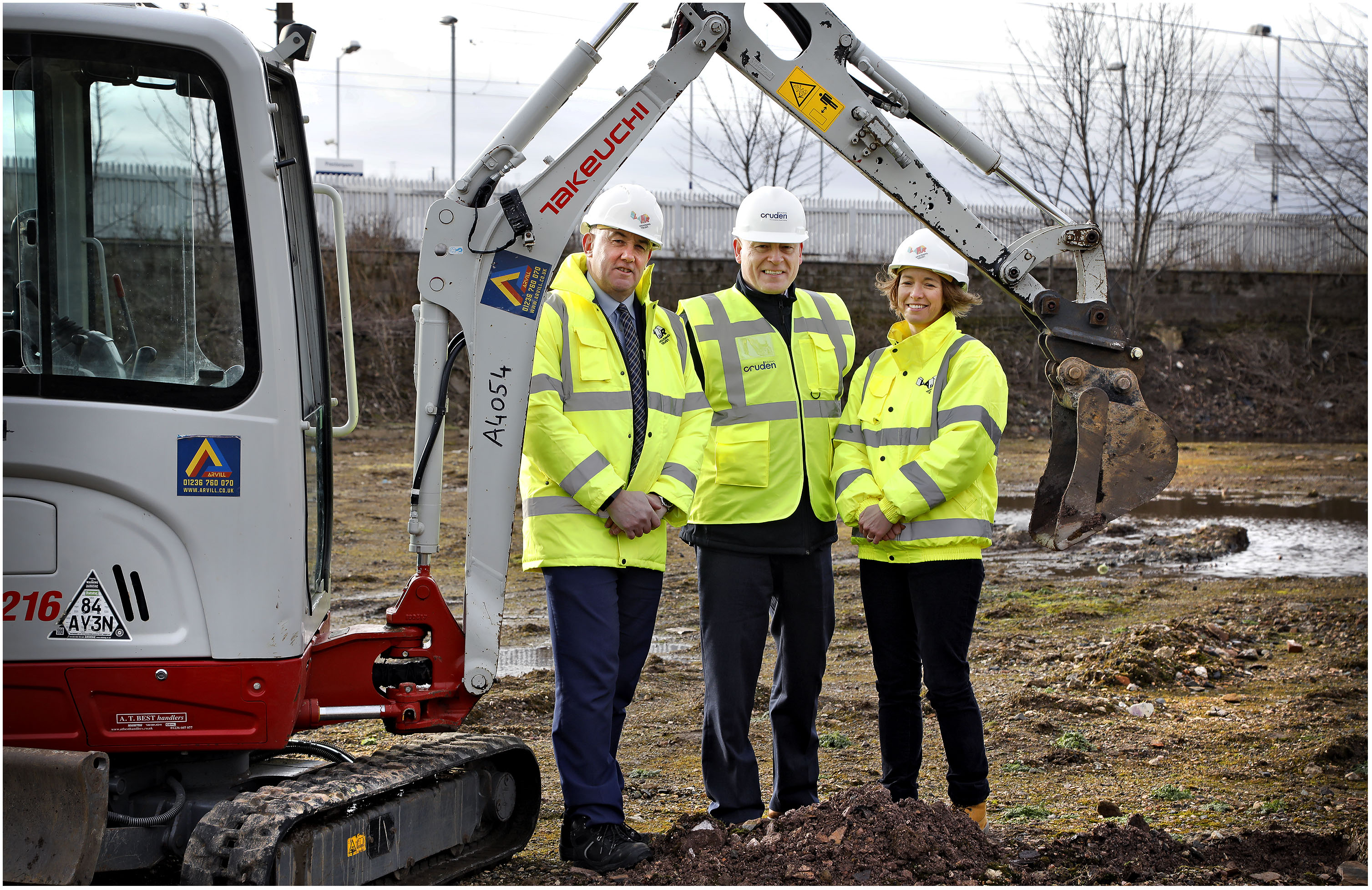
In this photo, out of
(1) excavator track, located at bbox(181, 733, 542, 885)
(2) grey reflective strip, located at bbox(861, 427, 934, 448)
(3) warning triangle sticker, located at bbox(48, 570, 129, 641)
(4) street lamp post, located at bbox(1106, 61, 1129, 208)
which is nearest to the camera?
(1) excavator track, located at bbox(181, 733, 542, 885)

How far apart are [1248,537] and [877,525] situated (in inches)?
364

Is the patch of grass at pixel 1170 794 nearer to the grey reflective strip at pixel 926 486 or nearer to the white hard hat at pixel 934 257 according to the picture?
the grey reflective strip at pixel 926 486

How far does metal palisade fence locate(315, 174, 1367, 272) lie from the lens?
22.7m

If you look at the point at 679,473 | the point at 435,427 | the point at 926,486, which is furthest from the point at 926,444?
the point at 435,427

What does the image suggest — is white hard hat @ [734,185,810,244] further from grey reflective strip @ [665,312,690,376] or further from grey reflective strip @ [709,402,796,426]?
grey reflective strip @ [709,402,796,426]

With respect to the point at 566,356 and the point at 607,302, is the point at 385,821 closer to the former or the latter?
the point at 566,356

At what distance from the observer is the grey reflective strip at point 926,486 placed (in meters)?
4.42

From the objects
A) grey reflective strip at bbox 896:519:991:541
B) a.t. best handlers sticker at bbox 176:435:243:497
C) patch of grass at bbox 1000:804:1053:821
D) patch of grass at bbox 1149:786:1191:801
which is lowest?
patch of grass at bbox 1149:786:1191:801

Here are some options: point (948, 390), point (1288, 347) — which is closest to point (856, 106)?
point (948, 390)

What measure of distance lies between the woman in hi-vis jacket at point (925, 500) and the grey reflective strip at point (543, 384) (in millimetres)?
1204

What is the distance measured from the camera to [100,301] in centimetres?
352

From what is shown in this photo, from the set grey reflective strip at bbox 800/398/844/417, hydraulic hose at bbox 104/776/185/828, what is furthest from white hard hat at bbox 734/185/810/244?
hydraulic hose at bbox 104/776/185/828

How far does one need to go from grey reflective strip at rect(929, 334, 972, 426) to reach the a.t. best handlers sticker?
2.53 m

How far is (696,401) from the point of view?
4.48 meters
